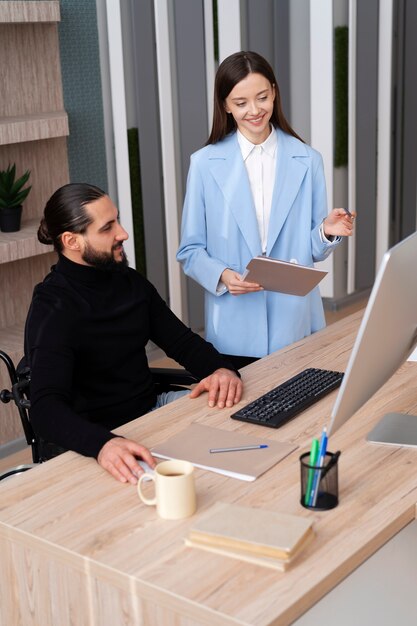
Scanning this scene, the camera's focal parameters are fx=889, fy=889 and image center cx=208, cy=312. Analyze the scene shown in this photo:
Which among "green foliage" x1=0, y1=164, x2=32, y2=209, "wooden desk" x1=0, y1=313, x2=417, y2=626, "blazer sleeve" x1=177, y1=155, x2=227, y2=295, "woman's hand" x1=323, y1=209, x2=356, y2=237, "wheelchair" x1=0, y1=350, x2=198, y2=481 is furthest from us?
"green foliage" x1=0, y1=164, x2=32, y2=209

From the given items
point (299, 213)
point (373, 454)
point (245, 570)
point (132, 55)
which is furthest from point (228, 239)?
point (132, 55)

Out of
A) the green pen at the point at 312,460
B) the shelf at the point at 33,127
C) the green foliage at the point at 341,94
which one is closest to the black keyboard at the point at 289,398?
the green pen at the point at 312,460

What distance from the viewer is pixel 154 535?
1672 mm

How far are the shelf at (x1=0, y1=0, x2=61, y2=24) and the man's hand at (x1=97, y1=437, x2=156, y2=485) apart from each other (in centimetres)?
222

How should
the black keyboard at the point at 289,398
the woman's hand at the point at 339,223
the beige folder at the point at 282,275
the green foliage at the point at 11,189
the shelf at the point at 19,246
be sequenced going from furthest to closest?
the green foliage at the point at 11,189
the shelf at the point at 19,246
the woman's hand at the point at 339,223
the beige folder at the point at 282,275
the black keyboard at the point at 289,398

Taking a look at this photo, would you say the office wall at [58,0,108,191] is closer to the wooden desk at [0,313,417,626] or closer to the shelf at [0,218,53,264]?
the shelf at [0,218,53,264]

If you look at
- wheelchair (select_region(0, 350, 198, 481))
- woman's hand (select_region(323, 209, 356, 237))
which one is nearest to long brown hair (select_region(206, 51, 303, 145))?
woman's hand (select_region(323, 209, 356, 237))

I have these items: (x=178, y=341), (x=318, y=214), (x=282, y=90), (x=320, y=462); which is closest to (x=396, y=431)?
(x=320, y=462)

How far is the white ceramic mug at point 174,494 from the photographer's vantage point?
1707 mm

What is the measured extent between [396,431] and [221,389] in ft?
1.60

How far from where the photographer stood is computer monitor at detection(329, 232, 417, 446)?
5.40 feet

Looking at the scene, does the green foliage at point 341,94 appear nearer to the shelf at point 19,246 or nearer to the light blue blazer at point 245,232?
the shelf at point 19,246

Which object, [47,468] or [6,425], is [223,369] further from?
[6,425]

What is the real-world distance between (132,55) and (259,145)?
72.2 inches
